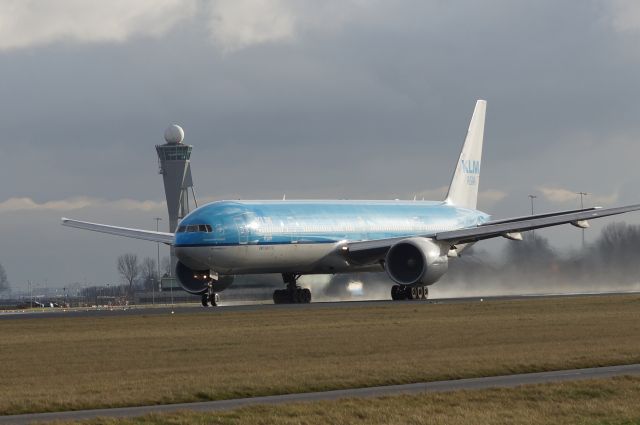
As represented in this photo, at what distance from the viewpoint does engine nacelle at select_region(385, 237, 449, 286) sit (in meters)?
66.4

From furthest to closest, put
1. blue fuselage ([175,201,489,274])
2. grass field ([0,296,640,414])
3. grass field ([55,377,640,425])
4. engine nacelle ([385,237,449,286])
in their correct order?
engine nacelle ([385,237,449,286]), blue fuselage ([175,201,489,274]), grass field ([0,296,640,414]), grass field ([55,377,640,425])

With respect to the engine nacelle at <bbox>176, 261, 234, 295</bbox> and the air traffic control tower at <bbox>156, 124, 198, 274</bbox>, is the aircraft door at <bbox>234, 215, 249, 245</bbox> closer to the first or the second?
the engine nacelle at <bbox>176, 261, 234, 295</bbox>

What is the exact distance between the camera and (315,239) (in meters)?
68.9

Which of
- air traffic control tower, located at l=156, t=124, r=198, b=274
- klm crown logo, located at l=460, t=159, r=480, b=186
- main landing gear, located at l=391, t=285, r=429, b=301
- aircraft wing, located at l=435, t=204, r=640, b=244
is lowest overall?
main landing gear, located at l=391, t=285, r=429, b=301

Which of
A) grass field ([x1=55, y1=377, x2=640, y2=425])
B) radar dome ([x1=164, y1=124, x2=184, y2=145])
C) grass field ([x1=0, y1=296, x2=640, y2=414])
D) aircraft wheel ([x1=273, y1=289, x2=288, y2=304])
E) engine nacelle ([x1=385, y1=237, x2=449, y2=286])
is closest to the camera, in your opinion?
grass field ([x1=55, y1=377, x2=640, y2=425])

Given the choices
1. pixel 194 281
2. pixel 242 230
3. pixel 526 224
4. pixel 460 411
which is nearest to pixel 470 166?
pixel 526 224

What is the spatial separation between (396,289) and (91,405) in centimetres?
4618

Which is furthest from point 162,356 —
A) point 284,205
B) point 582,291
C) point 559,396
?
point 582,291

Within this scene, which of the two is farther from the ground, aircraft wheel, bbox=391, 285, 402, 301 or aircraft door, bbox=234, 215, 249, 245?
aircraft door, bbox=234, 215, 249, 245

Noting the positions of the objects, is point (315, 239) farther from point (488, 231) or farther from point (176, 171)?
point (176, 171)

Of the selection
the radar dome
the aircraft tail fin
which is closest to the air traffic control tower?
the radar dome

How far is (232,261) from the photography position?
213 ft

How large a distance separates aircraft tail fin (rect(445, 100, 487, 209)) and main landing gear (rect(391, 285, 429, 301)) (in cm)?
1668

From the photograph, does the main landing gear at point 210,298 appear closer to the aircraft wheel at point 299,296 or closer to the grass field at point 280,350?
the aircraft wheel at point 299,296
